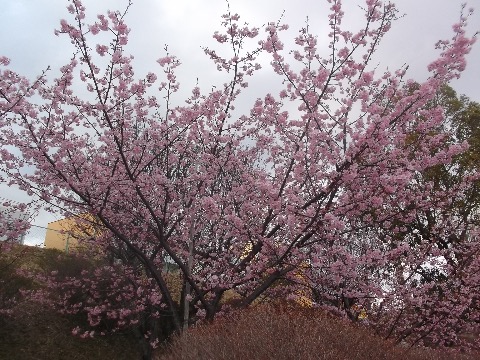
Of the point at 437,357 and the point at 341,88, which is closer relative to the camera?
the point at 341,88

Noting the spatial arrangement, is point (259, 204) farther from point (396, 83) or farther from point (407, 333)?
point (407, 333)

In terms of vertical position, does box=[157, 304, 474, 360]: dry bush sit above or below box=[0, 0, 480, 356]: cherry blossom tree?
below

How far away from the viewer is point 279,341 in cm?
582

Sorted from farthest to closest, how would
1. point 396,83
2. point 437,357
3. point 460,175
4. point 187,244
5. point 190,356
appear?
point 460,175, point 187,244, point 437,357, point 396,83, point 190,356

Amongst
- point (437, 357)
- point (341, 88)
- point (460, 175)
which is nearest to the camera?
point (341, 88)

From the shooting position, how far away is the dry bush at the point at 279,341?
5.59 metres

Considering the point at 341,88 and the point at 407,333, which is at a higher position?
the point at 341,88

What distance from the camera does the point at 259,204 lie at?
25.7 feet

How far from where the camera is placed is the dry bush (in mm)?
5594

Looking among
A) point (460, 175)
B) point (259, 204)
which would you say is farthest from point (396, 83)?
point (460, 175)

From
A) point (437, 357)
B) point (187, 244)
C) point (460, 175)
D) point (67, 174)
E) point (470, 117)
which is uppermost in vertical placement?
point (470, 117)

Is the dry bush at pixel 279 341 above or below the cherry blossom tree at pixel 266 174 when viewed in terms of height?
below

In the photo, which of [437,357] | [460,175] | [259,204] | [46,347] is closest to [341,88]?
[259,204]

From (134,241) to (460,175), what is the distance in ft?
35.7
